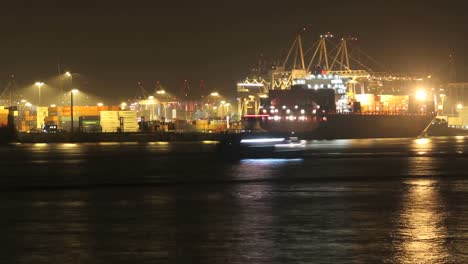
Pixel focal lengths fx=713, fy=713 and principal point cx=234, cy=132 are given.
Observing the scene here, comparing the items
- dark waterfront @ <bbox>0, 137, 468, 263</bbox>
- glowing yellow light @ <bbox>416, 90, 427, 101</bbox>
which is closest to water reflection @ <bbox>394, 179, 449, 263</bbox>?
dark waterfront @ <bbox>0, 137, 468, 263</bbox>

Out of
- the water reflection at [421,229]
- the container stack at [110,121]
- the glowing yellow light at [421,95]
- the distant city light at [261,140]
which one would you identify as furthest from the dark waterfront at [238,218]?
the glowing yellow light at [421,95]

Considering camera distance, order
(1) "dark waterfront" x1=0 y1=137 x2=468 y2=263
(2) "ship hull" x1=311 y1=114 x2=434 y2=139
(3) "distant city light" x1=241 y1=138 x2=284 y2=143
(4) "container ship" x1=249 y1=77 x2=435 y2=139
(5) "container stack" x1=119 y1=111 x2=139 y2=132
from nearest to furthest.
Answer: (1) "dark waterfront" x1=0 y1=137 x2=468 y2=263 < (3) "distant city light" x1=241 y1=138 x2=284 y2=143 < (2) "ship hull" x1=311 y1=114 x2=434 y2=139 < (4) "container ship" x1=249 y1=77 x2=435 y2=139 < (5) "container stack" x1=119 y1=111 x2=139 y2=132

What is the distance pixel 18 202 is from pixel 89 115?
343 feet

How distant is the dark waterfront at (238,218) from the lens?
37.5 feet

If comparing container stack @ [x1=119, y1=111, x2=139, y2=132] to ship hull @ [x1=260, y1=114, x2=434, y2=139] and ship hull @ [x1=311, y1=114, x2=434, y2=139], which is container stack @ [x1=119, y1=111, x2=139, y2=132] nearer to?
ship hull @ [x1=260, y1=114, x2=434, y2=139]

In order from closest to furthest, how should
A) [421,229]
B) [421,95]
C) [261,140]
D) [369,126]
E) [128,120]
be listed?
[421,229] < [261,140] < [369,126] < [128,120] < [421,95]

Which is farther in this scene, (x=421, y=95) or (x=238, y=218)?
(x=421, y=95)

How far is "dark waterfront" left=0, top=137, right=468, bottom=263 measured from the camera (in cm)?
1143

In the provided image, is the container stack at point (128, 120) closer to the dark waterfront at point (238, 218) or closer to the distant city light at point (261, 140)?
the distant city light at point (261, 140)

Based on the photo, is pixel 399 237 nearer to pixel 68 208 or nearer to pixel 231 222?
pixel 231 222

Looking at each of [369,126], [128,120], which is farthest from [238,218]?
[128,120]

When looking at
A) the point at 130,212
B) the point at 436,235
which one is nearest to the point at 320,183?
the point at 130,212

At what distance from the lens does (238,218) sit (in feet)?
51.5

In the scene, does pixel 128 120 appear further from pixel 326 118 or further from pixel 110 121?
pixel 326 118
